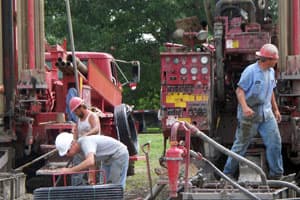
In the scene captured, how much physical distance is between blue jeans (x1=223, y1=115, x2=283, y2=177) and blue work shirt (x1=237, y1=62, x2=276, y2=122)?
8cm

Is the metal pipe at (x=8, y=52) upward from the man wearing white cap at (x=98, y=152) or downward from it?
upward

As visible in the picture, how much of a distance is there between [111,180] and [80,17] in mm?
22807

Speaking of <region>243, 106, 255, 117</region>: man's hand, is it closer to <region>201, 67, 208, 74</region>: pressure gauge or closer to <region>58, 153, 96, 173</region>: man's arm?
<region>201, 67, 208, 74</region>: pressure gauge

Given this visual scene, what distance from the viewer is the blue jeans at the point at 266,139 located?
8859mm

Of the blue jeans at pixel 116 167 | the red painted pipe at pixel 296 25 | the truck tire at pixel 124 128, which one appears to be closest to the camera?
the blue jeans at pixel 116 167

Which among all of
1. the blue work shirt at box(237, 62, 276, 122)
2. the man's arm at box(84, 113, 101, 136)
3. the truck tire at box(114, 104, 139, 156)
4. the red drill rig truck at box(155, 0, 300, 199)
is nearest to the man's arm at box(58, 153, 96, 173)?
the man's arm at box(84, 113, 101, 136)

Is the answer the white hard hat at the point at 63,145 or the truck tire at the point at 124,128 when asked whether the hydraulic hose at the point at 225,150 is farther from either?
the truck tire at the point at 124,128

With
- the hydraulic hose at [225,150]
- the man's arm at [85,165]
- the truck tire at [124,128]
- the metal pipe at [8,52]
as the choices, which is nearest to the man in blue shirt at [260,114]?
the hydraulic hose at [225,150]

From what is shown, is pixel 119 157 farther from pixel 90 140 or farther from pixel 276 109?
pixel 276 109

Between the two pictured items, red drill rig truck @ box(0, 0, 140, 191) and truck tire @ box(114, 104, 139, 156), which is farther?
truck tire @ box(114, 104, 139, 156)

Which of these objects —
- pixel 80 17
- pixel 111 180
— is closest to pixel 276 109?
pixel 111 180

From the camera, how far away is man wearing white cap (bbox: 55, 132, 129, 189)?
7.75m

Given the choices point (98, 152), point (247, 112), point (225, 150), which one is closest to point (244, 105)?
point (247, 112)

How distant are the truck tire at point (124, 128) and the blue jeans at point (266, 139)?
4369mm
